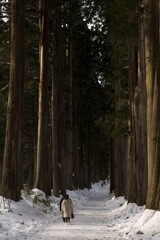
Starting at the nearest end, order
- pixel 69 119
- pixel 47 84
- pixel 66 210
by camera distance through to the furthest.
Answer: pixel 66 210 < pixel 47 84 < pixel 69 119

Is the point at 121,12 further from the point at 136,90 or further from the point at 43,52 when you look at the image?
the point at 43,52

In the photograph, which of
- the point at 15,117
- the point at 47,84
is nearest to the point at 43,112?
the point at 47,84

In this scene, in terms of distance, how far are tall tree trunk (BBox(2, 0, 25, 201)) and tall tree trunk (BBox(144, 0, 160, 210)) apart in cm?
586

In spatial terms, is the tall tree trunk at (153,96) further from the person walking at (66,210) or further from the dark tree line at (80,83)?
the person walking at (66,210)

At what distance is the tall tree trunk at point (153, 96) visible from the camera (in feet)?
41.2

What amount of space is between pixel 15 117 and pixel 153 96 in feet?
20.3

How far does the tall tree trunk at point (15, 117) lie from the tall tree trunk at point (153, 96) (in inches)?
231

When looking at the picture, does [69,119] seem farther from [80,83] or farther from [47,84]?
[47,84]

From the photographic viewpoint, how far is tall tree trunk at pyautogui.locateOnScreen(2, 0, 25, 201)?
17000 millimetres

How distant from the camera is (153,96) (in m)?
13.0

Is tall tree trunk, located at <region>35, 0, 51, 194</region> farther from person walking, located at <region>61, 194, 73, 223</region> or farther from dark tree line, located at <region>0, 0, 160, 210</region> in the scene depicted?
person walking, located at <region>61, 194, 73, 223</region>

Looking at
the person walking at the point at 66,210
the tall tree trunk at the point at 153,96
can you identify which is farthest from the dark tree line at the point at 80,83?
the person walking at the point at 66,210

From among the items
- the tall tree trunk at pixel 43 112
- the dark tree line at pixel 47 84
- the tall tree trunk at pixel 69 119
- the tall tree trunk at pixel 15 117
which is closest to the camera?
the tall tree trunk at pixel 15 117

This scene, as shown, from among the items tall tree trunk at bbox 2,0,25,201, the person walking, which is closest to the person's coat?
the person walking
